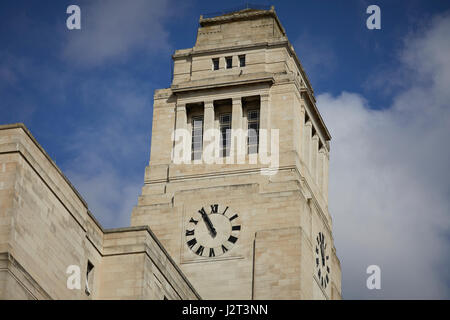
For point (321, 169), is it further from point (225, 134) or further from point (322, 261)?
point (322, 261)

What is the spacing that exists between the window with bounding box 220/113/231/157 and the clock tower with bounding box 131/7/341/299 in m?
0.09

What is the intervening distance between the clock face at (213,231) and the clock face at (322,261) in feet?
17.5

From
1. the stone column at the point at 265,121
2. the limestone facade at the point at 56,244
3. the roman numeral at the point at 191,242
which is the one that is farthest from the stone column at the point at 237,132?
the limestone facade at the point at 56,244

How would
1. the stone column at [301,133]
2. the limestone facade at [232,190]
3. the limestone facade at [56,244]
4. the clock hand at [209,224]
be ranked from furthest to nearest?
the stone column at [301,133] → the clock hand at [209,224] → the limestone facade at [232,190] → the limestone facade at [56,244]

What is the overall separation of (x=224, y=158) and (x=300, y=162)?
4.53m

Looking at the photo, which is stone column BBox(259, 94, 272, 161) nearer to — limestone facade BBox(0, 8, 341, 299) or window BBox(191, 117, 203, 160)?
limestone facade BBox(0, 8, 341, 299)

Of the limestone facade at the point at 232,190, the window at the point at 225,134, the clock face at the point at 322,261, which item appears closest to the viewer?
the limestone facade at the point at 232,190

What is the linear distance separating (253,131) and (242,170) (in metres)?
3.11

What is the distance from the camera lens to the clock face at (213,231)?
75.2 meters

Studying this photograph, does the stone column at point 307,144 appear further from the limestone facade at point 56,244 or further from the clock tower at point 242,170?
the limestone facade at point 56,244

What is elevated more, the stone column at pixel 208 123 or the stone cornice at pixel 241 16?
the stone cornice at pixel 241 16
